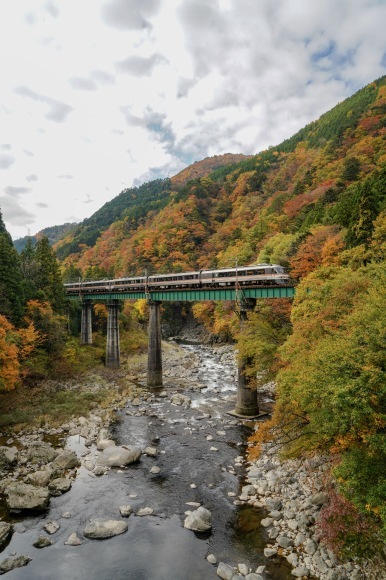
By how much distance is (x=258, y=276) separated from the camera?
2686 cm

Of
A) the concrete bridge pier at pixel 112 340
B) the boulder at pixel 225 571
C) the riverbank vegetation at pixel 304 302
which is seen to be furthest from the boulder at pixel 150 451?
the concrete bridge pier at pixel 112 340

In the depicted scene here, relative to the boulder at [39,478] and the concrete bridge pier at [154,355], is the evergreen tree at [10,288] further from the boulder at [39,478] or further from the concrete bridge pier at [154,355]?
the boulder at [39,478]

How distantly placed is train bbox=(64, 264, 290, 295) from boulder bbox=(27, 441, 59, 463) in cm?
1761

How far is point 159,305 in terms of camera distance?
4066cm

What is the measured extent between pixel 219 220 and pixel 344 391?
8451cm

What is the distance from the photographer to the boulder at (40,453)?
64.1 feet

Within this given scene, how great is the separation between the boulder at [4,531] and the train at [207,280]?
20.7m

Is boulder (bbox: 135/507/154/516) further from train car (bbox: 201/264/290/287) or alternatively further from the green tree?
the green tree

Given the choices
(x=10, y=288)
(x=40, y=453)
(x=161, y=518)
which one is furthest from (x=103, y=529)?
(x=10, y=288)

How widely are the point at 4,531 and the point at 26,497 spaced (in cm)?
201

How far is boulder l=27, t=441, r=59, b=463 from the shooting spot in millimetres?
19547

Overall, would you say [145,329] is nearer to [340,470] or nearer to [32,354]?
[32,354]

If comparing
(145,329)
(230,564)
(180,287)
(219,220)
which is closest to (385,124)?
(219,220)

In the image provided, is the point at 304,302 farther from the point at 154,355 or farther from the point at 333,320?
the point at 154,355
